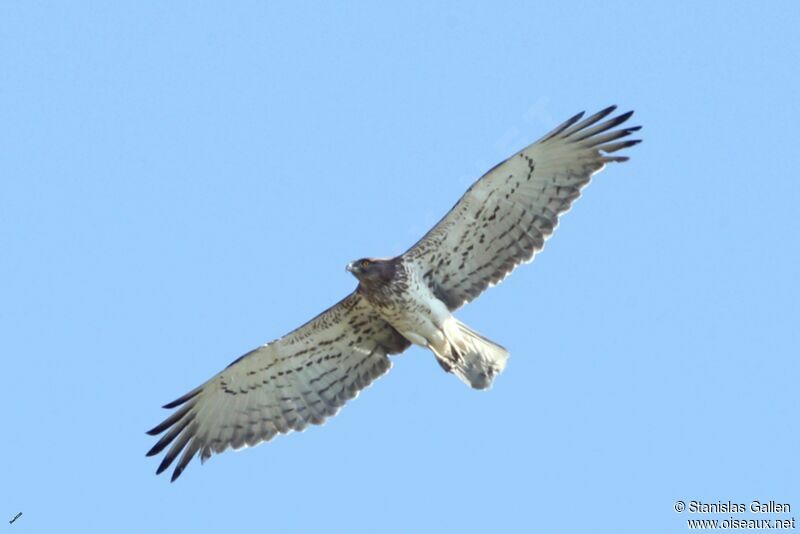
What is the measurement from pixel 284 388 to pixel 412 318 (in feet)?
6.19

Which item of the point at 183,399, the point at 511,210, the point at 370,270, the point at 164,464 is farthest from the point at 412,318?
the point at 164,464

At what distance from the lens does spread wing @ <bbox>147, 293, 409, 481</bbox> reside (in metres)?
14.4

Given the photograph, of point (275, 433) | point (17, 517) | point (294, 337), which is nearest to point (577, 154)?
point (294, 337)

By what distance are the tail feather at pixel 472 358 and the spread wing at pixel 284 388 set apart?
89 centimetres

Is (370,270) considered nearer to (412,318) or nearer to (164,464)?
(412,318)

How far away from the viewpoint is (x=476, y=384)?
13.8 m

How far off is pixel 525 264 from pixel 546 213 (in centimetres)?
64

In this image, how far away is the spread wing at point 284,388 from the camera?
14.4m

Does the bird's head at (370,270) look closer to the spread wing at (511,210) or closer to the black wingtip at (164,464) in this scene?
the spread wing at (511,210)

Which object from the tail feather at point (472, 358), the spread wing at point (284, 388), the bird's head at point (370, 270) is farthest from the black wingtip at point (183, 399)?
the tail feather at point (472, 358)

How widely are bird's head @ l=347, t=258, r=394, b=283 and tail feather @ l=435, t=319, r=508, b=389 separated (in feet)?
2.97

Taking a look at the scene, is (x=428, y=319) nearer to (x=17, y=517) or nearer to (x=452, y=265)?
(x=452, y=265)

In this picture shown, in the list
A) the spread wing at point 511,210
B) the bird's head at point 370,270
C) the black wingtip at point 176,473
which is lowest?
the black wingtip at point 176,473

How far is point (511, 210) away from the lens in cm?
1393
